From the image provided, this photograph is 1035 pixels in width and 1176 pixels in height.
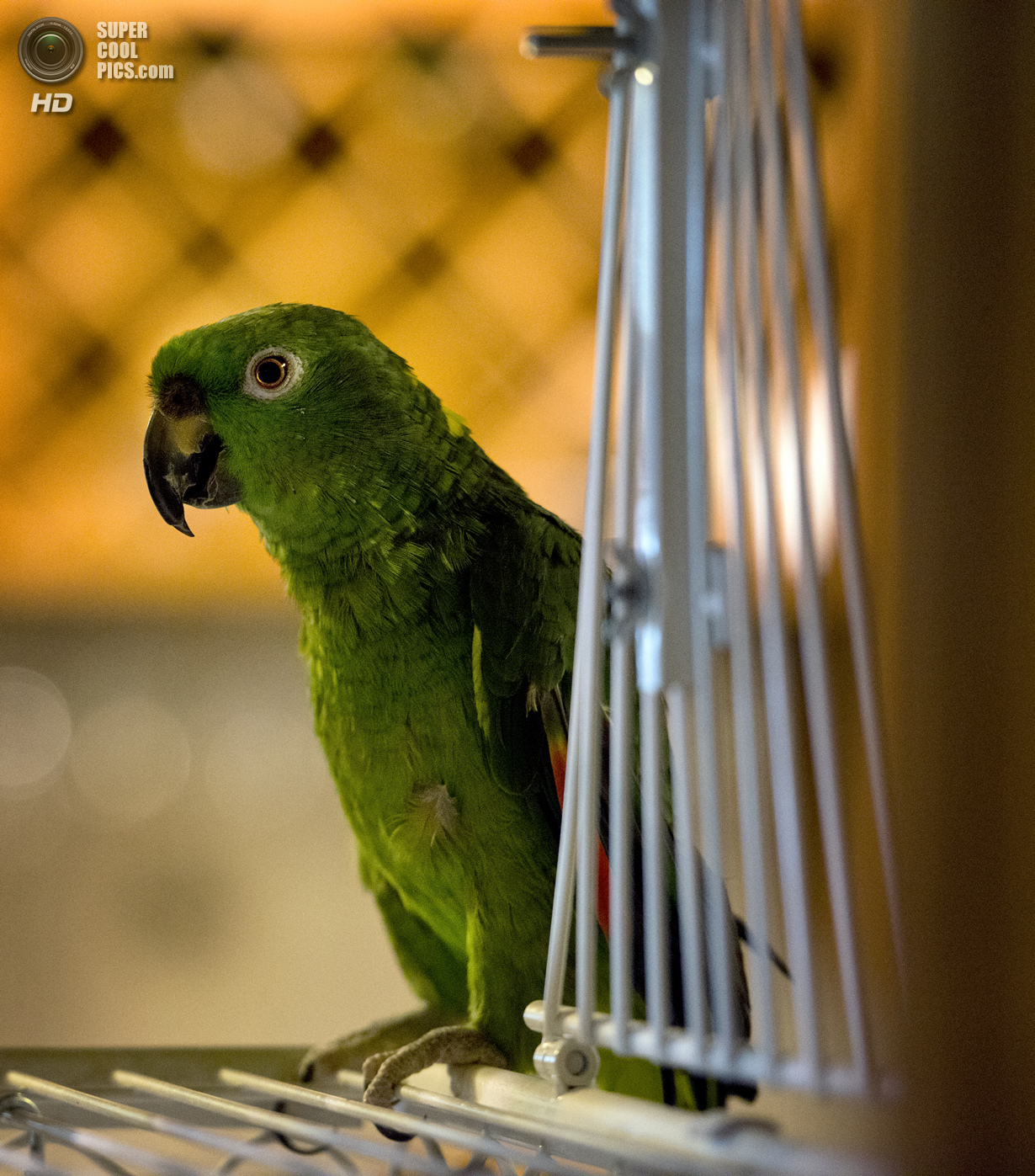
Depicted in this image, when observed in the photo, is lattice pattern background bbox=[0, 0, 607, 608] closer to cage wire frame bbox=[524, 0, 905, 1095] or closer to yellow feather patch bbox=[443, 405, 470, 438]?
yellow feather patch bbox=[443, 405, 470, 438]

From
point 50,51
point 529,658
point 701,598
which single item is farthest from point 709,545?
point 50,51

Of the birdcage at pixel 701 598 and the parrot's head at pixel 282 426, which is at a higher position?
the parrot's head at pixel 282 426

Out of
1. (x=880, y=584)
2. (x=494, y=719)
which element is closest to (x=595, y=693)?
(x=880, y=584)

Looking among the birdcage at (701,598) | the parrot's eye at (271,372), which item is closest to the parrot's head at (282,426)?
the parrot's eye at (271,372)

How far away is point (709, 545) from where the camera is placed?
427 mm

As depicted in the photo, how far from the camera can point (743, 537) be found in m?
0.41

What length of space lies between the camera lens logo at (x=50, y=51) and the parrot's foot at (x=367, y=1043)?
3.41 ft

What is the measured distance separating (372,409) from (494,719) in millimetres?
298

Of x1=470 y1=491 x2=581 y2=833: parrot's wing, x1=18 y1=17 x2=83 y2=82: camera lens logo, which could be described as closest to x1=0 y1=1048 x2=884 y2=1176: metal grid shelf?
x1=470 y1=491 x2=581 y2=833: parrot's wing

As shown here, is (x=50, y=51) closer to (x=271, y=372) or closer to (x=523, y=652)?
(x=271, y=372)

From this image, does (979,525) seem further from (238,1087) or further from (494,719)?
(238,1087)

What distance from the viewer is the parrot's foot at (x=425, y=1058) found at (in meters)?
0.73

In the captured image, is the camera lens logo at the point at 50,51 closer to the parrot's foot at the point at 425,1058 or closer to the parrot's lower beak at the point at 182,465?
the parrot's lower beak at the point at 182,465

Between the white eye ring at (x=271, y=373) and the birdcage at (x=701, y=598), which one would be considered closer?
the birdcage at (x=701, y=598)
